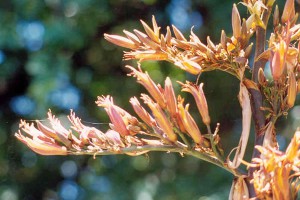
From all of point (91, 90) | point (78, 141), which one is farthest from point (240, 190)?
point (91, 90)

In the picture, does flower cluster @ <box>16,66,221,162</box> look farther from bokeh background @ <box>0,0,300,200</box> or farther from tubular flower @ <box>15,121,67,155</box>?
bokeh background @ <box>0,0,300,200</box>

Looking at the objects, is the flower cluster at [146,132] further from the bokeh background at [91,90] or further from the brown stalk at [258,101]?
the bokeh background at [91,90]

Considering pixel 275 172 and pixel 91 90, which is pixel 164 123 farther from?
pixel 91 90

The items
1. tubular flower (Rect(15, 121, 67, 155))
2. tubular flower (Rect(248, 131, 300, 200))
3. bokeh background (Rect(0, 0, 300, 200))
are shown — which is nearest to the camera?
tubular flower (Rect(248, 131, 300, 200))

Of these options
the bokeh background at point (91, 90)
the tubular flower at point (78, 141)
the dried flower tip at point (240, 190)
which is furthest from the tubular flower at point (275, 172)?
the bokeh background at point (91, 90)

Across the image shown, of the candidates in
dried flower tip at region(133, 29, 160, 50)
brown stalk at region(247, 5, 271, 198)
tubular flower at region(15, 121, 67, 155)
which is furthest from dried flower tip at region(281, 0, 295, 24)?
tubular flower at region(15, 121, 67, 155)
